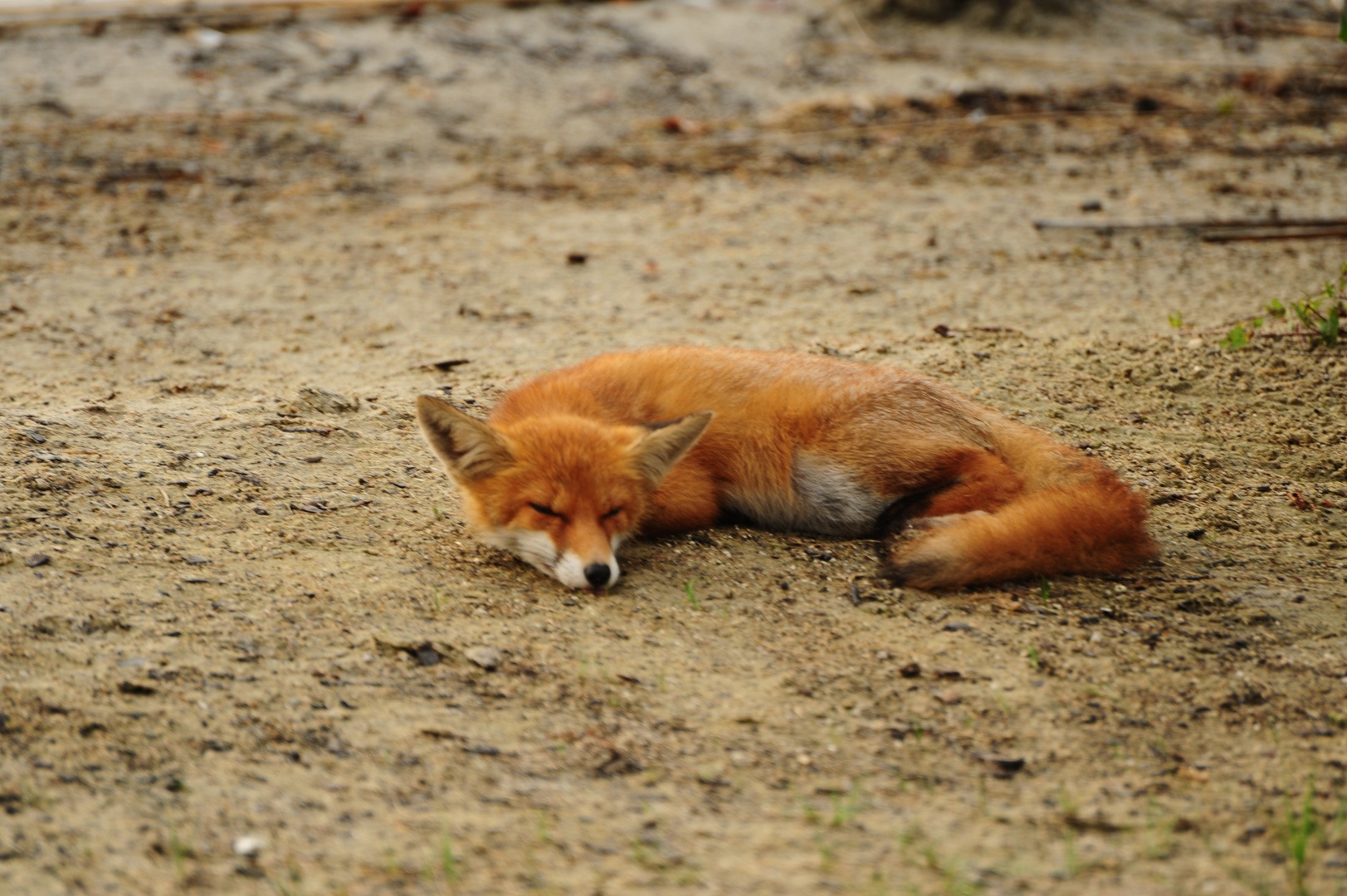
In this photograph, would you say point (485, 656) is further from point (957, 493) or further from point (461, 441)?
point (957, 493)

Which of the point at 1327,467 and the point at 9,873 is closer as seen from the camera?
the point at 9,873

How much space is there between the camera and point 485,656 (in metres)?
3.34

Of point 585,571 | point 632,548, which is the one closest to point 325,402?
point 632,548

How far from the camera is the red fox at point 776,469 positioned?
12.5 feet

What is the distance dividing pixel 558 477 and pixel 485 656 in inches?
29.3

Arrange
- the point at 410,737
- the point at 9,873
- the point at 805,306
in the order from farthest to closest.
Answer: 1. the point at 805,306
2. the point at 410,737
3. the point at 9,873

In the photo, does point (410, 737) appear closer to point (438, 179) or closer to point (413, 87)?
point (438, 179)

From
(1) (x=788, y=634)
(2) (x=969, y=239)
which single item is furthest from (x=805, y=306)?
(1) (x=788, y=634)

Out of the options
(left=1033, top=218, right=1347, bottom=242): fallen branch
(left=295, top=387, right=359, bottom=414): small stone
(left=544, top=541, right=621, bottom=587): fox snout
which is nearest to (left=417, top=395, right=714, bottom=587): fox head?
(left=544, top=541, right=621, bottom=587): fox snout

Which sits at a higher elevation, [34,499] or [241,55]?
[241,55]

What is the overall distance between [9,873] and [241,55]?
9580mm

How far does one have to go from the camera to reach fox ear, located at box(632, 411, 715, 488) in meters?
3.92

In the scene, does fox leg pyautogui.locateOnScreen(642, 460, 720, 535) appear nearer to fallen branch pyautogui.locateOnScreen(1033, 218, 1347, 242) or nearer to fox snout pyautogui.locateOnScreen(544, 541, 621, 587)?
fox snout pyautogui.locateOnScreen(544, 541, 621, 587)

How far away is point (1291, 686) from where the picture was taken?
328cm
